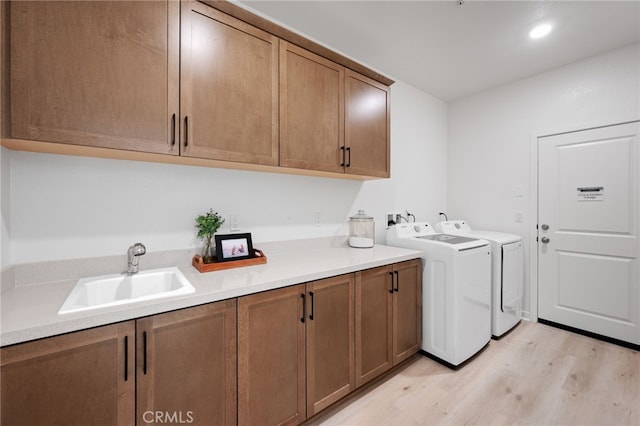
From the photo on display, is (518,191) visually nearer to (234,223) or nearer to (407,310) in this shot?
(407,310)

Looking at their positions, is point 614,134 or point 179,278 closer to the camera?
point 179,278

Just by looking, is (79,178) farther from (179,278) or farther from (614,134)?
(614,134)

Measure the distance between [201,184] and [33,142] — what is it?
0.77 metres

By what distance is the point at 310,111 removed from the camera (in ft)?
6.08

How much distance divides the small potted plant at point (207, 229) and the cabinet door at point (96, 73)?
1.59ft

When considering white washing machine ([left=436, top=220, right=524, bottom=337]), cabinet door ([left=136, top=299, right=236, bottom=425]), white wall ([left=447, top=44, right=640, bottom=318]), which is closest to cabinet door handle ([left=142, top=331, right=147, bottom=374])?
cabinet door ([left=136, top=299, right=236, bottom=425])

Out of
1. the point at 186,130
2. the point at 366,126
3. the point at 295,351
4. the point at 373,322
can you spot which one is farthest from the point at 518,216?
the point at 186,130

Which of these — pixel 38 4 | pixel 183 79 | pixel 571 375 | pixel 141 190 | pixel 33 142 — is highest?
pixel 38 4

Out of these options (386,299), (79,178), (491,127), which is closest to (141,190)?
(79,178)

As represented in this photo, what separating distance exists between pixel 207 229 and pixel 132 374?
85 centimetres

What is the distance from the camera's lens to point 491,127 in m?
3.27

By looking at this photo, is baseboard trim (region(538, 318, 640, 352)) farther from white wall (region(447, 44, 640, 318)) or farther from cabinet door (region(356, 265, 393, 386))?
cabinet door (region(356, 265, 393, 386))

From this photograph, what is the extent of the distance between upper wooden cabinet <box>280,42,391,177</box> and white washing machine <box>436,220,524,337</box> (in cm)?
141

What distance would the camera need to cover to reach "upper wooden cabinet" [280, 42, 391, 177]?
1.76m
